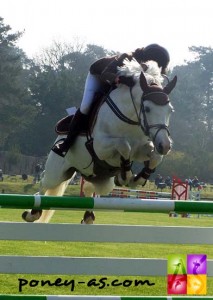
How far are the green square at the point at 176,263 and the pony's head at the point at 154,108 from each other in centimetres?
151

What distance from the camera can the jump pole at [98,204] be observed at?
15.6 ft

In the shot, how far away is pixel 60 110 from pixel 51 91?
1.58 metres

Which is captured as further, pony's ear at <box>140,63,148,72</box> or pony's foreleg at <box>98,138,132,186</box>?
pony's ear at <box>140,63,148,72</box>

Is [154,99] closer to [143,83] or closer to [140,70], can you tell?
[143,83]

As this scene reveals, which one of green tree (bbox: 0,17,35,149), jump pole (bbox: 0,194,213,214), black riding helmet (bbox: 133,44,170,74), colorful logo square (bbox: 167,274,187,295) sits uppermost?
green tree (bbox: 0,17,35,149)

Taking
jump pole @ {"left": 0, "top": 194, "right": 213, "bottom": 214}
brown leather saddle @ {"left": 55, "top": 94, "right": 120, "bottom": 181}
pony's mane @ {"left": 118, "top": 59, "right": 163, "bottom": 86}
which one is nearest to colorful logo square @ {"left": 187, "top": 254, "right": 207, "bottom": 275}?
jump pole @ {"left": 0, "top": 194, "right": 213, "bottom": 214}

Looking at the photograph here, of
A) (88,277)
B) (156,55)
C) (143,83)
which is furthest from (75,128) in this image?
(88,277)

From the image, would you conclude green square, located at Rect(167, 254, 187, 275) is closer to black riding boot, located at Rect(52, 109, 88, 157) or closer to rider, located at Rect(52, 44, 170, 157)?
rider, located at Rect(52, 44, 170, 157)

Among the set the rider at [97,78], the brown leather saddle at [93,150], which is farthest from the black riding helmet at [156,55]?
the brown leather saddle at [93,150]

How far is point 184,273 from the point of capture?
5.18 metres

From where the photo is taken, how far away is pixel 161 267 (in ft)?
18.2

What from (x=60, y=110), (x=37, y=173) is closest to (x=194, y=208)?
(x=37, y=173)

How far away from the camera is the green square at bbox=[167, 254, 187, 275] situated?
5.14m

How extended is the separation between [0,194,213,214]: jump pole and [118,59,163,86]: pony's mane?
2372 millimetres
